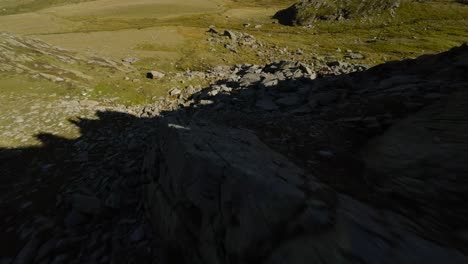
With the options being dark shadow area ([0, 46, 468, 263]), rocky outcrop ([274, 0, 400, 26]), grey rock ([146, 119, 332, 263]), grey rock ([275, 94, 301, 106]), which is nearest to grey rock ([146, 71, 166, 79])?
dark shadow area ([0, 46, 468, 263])

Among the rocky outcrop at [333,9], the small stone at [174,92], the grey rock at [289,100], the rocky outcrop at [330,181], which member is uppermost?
the rocky outcrop at [333,9]

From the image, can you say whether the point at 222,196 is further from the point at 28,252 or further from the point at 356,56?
the point at 356,56

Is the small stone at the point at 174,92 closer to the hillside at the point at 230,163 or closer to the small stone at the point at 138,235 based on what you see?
the hillside at the point at 230,163

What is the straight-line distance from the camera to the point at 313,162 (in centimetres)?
941

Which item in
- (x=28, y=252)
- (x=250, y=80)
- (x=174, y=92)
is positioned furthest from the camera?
(x=174, y=92)

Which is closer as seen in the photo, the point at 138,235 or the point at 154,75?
the point at 138,235

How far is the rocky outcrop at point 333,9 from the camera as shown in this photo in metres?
64.6

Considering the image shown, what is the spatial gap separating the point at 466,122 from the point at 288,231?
675cm

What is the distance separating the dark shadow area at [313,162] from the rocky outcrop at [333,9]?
55241 millimetres

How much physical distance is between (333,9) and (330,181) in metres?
69.9

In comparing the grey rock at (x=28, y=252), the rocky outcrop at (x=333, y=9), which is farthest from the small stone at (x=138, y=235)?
the rocky outcrop at (x=333, y=9)

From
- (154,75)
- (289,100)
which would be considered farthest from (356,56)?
(154,75)

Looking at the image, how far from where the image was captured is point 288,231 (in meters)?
4.77

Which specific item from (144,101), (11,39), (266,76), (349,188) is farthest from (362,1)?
(349,188)
